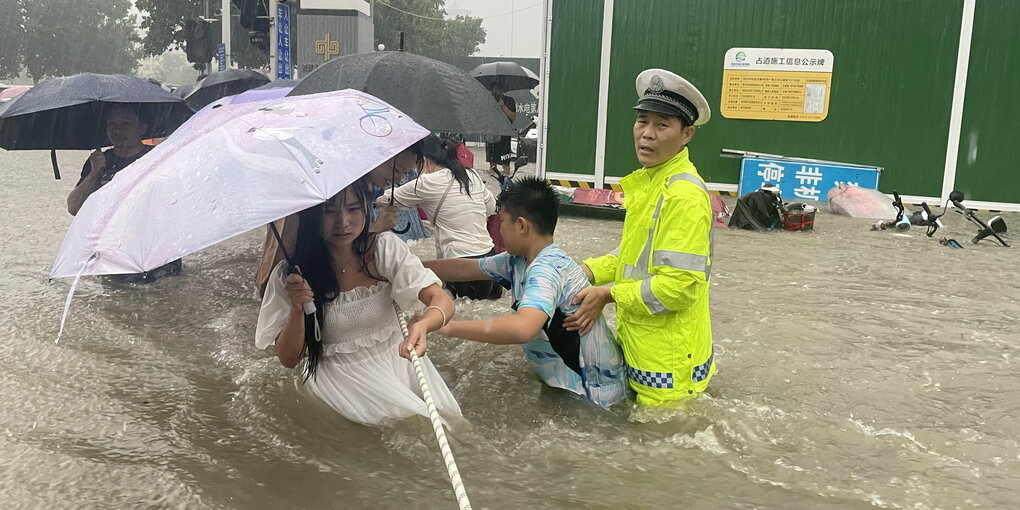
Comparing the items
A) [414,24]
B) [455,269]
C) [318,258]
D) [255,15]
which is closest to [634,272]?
[455,269]

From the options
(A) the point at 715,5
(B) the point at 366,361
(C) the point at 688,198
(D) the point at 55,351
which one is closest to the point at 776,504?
(C) the point at 688,198

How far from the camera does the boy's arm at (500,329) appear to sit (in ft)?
10.9

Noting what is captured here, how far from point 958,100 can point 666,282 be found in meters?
10.4

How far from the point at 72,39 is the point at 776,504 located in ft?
223

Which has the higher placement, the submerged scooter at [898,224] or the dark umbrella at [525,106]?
the dark umbrella at [525,106]

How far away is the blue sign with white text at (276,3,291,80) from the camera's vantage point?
17531 mm

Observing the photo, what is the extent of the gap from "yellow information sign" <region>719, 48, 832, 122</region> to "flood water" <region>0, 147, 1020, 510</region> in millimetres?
5850

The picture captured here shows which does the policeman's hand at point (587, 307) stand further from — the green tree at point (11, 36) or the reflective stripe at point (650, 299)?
the green tree at point (11, 36)

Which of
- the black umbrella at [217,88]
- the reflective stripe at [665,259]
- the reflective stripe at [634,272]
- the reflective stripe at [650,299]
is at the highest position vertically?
the black umbrella at [217,88]

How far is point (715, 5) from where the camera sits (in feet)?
39.5

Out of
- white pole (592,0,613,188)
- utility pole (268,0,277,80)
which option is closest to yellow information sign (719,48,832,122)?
white pole (592,0,613,188)

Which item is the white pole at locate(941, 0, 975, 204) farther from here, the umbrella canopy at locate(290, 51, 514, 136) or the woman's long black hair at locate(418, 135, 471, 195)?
the umbrella canopy at locate(290, 51, 514, 136)

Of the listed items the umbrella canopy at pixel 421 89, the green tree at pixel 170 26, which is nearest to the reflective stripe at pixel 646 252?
the umbrella canopy at pixel 421 89

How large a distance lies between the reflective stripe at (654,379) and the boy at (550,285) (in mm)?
155
